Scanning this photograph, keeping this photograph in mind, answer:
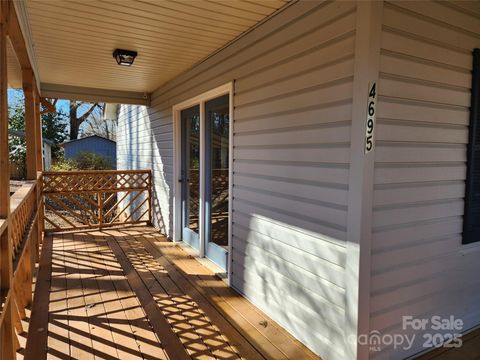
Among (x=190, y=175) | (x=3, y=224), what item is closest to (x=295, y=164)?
(x=3, y=224)

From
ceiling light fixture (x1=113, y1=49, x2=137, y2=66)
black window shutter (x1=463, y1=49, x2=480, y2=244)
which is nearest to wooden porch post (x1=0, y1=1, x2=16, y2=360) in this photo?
ceiling light fixture (x1=113, y1=49, x2=137, y2=66)

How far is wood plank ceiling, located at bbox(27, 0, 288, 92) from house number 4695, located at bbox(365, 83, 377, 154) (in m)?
1.06

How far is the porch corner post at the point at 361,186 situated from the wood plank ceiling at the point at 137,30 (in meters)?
0.84

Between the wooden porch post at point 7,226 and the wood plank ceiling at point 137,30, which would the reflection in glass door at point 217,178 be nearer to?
the wood plank ceiling at point 137,30

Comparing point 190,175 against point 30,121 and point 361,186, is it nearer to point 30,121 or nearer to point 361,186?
point 30,121

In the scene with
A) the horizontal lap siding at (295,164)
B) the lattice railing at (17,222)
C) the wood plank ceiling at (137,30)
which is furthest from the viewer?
the wood plank ceiling at (137,30)

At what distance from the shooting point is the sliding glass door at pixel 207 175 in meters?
3.50

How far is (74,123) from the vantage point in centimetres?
1902

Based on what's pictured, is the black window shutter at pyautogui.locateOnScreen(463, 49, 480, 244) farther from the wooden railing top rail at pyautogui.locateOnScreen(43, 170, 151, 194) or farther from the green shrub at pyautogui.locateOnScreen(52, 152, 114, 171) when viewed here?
the green shrub at pyautogui.locateOnScreen(52, 152, 114, 171)

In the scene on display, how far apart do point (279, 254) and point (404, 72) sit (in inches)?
58.1

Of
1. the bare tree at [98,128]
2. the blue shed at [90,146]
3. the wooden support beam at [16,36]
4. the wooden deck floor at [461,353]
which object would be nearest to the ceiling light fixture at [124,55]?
the wooden support beam at [16,36]

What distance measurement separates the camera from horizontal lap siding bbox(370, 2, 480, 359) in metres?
1.87

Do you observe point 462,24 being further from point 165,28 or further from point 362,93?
point 165,28

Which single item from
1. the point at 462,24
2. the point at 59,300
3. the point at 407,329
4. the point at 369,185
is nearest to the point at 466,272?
the point at 407,329
